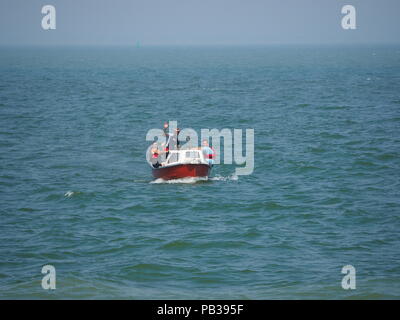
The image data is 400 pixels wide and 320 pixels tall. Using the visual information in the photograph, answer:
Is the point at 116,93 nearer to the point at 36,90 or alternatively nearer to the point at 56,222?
the point at 36,90

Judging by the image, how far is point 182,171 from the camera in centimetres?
3881

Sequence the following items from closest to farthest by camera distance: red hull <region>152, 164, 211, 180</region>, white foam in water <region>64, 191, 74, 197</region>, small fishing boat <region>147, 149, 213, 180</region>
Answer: white foam in water <region>64, 191, 74, 197</region> → small fishing boat <region>147, 149, 213, 180</region> → red hull <region>152, 164, 211, 180</region>

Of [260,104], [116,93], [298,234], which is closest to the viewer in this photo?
[298,234]

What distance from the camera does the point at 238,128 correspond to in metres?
63.2

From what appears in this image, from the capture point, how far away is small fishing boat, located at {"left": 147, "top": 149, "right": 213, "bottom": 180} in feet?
126

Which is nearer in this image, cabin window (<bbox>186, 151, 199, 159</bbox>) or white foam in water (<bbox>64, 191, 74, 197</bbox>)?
white foam in water (<bbox>64, 191, 74, 197</bbox>)

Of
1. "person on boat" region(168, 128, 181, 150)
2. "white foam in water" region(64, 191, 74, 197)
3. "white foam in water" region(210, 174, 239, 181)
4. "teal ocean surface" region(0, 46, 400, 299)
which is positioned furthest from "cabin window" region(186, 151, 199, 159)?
"white foam in water" region(64, 191, 74, 197)

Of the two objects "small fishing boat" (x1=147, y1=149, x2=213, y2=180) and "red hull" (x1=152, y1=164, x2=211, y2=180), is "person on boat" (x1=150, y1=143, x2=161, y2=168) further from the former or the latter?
"red hull" (x1=152, y1=164, x2=211, y2=180)

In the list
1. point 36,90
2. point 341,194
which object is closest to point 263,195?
point 341,194

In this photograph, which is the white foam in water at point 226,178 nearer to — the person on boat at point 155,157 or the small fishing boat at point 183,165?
the small fishing boat at point 183,165

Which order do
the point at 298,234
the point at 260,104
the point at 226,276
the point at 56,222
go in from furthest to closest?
the point at 260,104 → the point at 56,222 → the point at 298,234 → the point at 226,276

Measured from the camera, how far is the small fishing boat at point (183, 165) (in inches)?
1511

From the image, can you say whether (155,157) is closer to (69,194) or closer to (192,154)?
(192,154)
